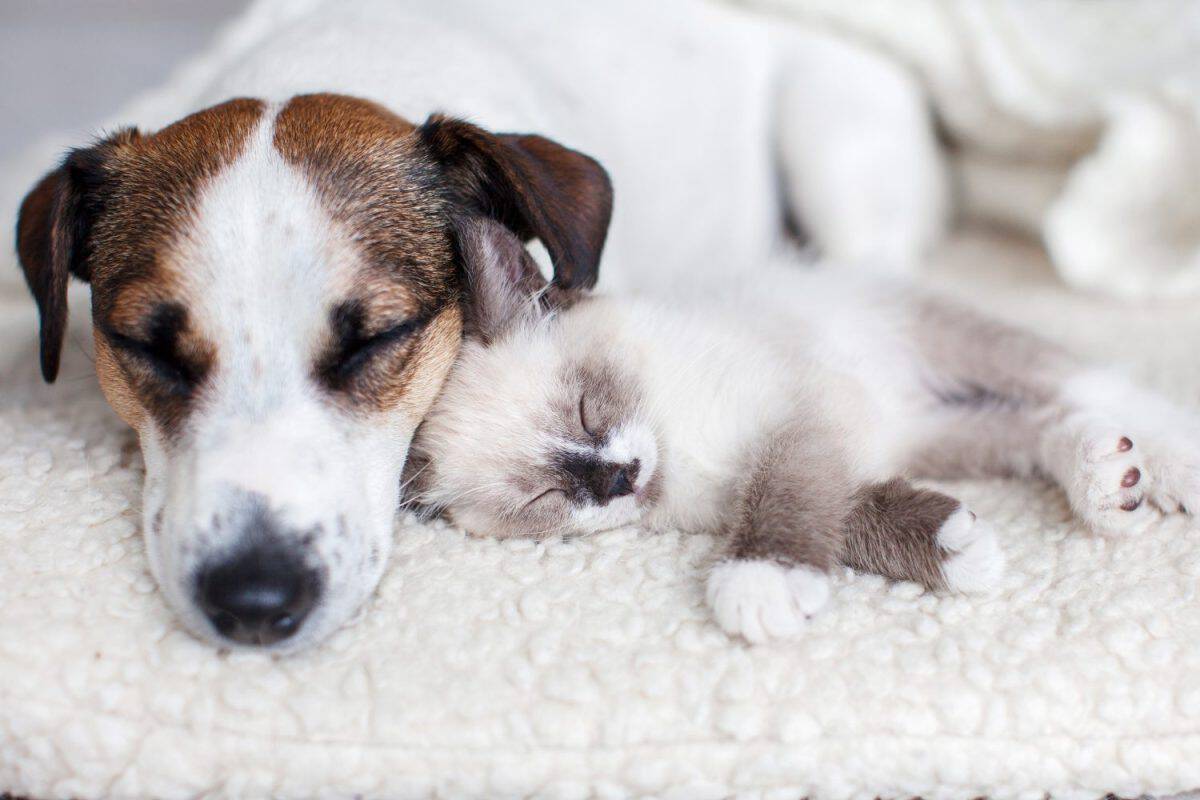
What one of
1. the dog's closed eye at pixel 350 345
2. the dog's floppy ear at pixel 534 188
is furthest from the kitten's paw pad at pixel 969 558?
the dog's closed eye at pixel 350 345

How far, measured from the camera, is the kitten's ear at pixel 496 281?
1.50 m

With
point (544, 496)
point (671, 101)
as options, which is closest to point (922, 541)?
point (544, 496)

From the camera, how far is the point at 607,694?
1.16 meters

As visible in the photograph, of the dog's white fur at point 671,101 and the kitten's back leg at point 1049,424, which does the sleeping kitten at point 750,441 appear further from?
the dog's white fur at point 671,101

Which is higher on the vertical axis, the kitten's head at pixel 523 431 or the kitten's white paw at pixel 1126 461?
the kitten's white paw at pixel 1126 461

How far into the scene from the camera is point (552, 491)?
146 cm

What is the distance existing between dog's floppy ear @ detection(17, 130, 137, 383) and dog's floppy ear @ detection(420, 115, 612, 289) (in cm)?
46

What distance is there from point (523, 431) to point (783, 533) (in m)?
0.39

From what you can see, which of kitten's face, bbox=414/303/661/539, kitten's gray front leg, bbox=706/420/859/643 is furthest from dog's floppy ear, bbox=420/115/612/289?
kitten's gray front leg, bbox=706/420/859/643

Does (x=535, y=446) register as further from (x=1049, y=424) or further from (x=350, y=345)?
(x=1049, y=424)

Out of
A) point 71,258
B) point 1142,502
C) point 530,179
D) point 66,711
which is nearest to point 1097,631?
point 1142,502

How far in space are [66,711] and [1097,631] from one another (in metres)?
1.16

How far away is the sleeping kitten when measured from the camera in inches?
52.7

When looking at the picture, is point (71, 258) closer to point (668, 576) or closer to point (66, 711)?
point (66, 711)
